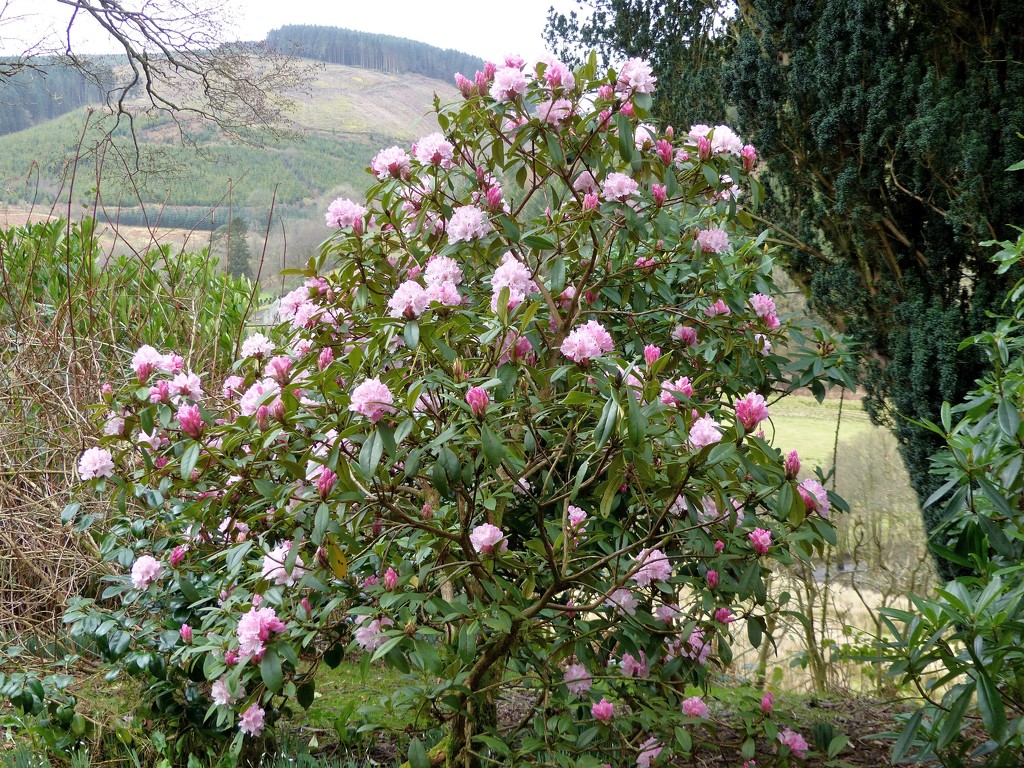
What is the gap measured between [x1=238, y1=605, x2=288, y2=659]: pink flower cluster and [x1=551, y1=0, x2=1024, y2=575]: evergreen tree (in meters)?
2.11

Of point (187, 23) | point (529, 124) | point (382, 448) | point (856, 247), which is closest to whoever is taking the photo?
point (382, 448)

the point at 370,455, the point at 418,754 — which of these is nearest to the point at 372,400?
the point at 370,455

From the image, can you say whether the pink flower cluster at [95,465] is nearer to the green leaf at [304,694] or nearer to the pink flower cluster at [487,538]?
the green leaf at [304,694]

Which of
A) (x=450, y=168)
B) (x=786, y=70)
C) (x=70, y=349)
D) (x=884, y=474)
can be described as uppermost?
(x=786, y=70)

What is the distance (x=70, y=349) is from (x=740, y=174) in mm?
2720

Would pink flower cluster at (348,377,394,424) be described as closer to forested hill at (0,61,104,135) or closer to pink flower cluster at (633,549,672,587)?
pink flower cluster at (633,549,672,587)

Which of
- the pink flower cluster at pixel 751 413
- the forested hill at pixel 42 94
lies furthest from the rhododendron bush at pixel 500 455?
the forested hill at pixel 42 94

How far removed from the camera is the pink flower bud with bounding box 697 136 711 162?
1.77 m

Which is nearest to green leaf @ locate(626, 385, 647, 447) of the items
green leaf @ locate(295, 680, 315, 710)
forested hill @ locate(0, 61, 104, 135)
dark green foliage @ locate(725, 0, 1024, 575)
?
green leaf @ locate(295, 680, 315, 710)

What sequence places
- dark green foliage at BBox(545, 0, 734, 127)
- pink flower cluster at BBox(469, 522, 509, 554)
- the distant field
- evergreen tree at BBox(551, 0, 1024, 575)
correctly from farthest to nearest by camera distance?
the distant field, dark green foliage at BBox(545, 0, 734, 127), evergreen tree at BBox(551, 0, 1024, 575), pink flower cluster at BBox(469, 522, 509, 554)

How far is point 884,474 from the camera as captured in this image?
13.6 feet

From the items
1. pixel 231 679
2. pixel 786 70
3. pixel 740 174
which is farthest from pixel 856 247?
pixel 231 679

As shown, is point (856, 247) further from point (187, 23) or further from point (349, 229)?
point (187, 23)

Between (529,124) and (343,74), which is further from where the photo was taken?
(343,74)
